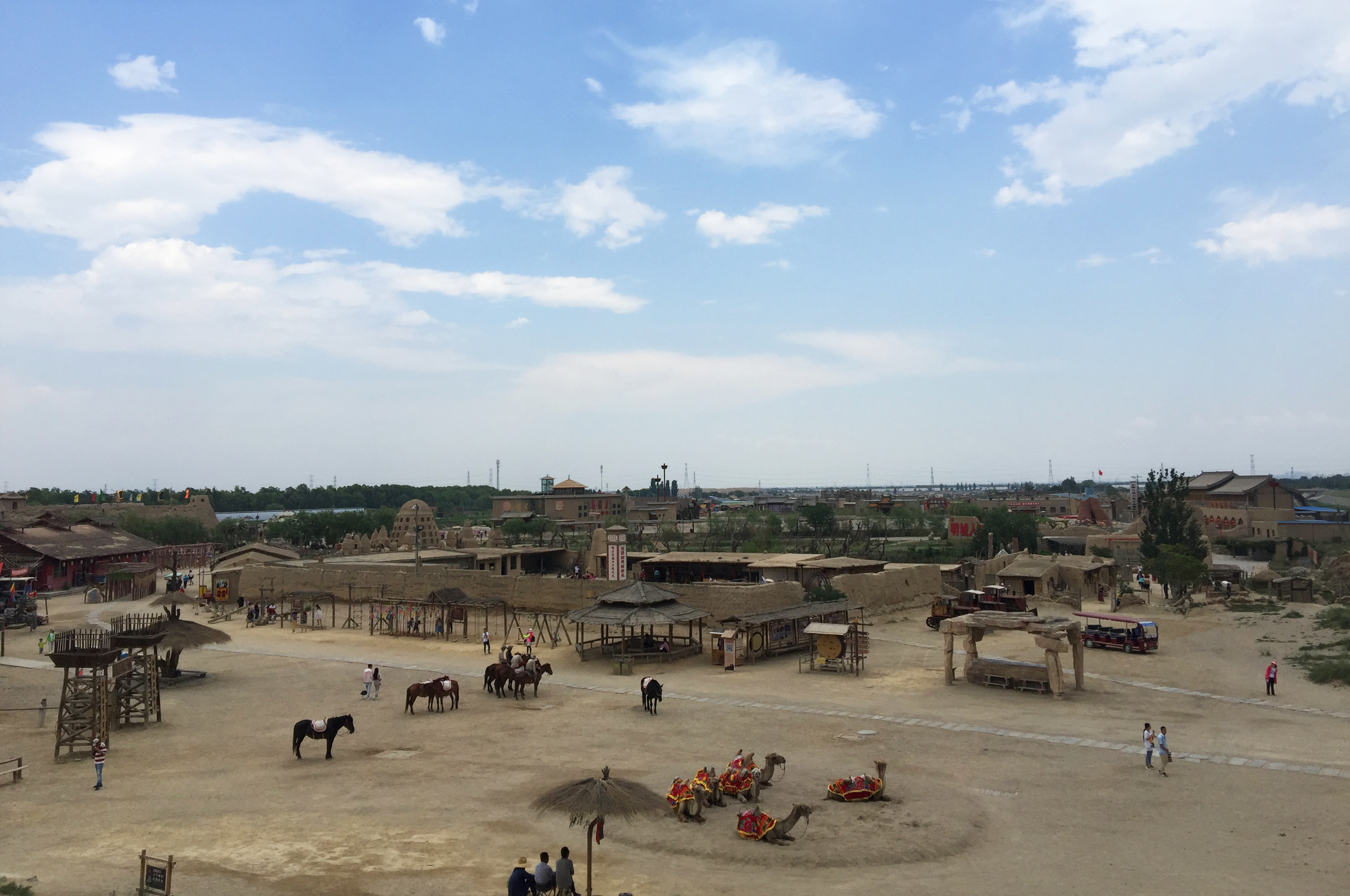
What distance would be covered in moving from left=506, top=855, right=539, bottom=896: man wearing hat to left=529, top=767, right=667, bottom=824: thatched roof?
39.9 inches

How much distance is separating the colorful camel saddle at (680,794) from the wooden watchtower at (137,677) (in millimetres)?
14854

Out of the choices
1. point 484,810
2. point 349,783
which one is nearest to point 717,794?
point 484,810

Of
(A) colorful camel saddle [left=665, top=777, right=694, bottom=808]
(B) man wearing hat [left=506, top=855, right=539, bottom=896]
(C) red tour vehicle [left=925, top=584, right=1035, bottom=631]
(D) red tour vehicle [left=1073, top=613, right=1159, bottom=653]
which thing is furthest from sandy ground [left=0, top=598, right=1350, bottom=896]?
(C) red tour vehicle [left=925, top=584, right=1035, bottom=631]

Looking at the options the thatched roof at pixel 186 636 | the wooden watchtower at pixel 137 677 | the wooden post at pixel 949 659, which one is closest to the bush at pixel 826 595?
the wooden post at pixel 949 659

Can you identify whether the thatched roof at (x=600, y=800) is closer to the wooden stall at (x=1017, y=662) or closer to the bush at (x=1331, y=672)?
the wooden stall at (x=1017, y=662)

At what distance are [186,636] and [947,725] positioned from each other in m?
22.8

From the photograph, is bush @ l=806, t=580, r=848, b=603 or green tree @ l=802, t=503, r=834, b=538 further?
green tree @ l=802, t=503, r=834, b=538

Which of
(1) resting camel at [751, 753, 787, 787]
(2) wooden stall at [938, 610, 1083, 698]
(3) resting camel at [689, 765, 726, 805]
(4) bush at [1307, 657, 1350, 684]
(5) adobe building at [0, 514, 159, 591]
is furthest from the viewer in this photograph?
(5) adobe building at [0, 514, 159, 591]

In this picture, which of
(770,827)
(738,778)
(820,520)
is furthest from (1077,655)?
(820,520)

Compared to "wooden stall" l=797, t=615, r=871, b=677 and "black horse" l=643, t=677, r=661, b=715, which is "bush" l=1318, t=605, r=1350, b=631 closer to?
"wooden stall" l=797, t=615, r=871, b=677

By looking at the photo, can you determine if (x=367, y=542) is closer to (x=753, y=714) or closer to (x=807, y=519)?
(x=753, y=714)

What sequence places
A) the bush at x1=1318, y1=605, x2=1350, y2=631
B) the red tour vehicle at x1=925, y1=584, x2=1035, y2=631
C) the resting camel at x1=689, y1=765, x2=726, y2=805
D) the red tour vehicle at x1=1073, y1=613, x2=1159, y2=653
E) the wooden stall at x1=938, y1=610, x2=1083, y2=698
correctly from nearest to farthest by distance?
1. the resting camel at x1=689, y1=765, x2=726, y2=805
2. the wooden stall at x1=938, y1=610, x2=1083, y2=698
3. the red tour vehicle at x1=1073, y1=613, x2=1159, y2=653
4. the bush at x1=1318, y1=605, x2=1350, y2=631
5. the red tour vehicle at x1=925, y1=584, x2=1035, y2=631

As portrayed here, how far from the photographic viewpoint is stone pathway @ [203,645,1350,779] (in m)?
17.7

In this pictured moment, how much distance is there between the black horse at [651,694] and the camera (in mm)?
22812
